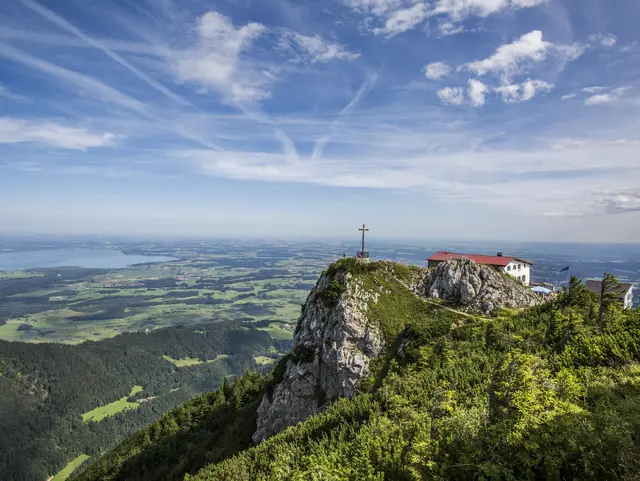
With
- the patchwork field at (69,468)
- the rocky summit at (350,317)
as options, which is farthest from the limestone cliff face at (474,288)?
the patchwork field at (69,468)

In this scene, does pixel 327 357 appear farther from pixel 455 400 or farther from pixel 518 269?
pixel 518 269

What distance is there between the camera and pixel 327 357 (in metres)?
44.6

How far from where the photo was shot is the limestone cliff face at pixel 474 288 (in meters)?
45.9

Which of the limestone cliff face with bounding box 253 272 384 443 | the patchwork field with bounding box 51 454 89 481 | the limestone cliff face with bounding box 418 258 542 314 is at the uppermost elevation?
the limestone cliff face with bounding box 418 258 542 314

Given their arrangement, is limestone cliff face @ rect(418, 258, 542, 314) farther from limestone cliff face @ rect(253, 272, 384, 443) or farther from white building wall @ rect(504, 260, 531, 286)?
white building wall @ rect(504, 260, 531, 286)

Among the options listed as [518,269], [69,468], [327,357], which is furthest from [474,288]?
[69,468]

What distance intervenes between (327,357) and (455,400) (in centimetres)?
2291

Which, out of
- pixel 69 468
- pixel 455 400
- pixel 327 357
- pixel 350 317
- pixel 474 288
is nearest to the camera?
pixel 455 400

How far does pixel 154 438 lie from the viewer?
251ft

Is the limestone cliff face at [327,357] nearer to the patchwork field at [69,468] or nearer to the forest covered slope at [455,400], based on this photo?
the forest covered slope at [455,400]

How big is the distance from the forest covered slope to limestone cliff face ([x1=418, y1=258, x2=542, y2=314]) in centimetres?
176

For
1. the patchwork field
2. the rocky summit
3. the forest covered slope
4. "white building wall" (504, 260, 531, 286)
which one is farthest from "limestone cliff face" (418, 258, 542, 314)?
the patchwork field

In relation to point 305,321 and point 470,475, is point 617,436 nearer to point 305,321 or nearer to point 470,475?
point 470,475

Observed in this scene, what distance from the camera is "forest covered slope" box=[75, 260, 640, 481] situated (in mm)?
14344
